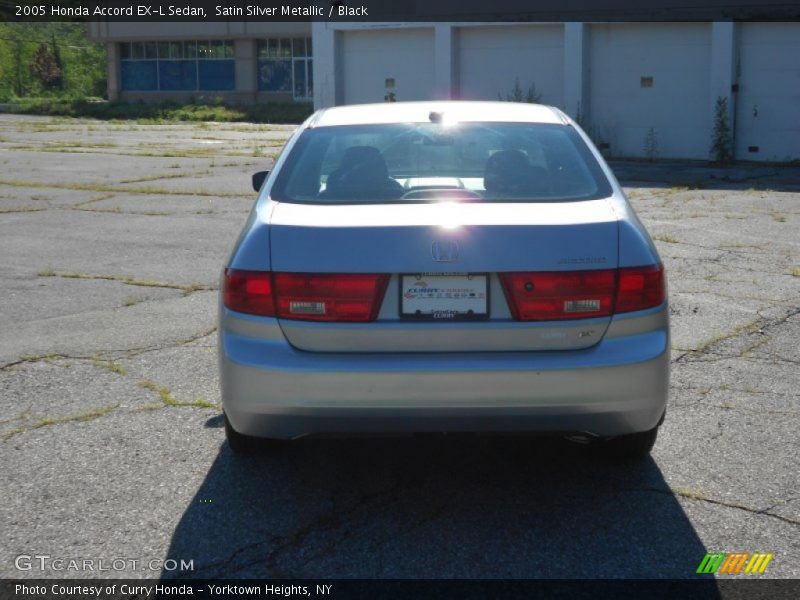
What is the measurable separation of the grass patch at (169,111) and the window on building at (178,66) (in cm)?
371

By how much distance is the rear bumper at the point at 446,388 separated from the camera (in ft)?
13.4

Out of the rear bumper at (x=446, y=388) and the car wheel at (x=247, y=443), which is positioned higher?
the rear bumper at (x=446, y=388)

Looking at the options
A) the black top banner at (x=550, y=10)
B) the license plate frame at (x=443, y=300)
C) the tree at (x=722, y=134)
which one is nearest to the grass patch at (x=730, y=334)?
the license plate frame at (x=443, y=300)

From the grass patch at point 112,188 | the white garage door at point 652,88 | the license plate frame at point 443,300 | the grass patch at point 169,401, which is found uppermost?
the white garage door at point 652,88

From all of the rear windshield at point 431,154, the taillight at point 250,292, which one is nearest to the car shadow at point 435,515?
the taillight at point 250,292

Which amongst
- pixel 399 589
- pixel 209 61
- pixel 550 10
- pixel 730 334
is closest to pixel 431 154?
pixel 399 589

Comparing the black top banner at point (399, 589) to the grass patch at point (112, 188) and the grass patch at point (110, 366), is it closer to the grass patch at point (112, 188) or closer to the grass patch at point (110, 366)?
the grass patch at point (110, 366)

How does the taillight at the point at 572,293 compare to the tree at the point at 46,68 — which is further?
the tree at the point at 46,68

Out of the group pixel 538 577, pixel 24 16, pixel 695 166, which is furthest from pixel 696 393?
pixel 24 16

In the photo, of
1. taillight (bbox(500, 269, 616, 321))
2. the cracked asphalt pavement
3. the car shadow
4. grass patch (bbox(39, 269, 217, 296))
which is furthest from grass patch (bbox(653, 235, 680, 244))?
taillight (bbox(500, 269, 616, 321))

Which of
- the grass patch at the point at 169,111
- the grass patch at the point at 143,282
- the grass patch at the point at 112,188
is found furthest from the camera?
the grass patch at the point at 169,111

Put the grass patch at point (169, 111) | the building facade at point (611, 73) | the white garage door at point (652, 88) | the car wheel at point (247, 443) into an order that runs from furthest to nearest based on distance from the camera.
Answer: the grass patch at point (169, 111) → the white garage door at point (652, 88) → the building facade at point (611, 73) → the car wheel at point (247, 443)

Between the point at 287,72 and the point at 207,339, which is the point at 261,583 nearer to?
the point at 207,339

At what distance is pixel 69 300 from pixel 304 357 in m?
4.95
